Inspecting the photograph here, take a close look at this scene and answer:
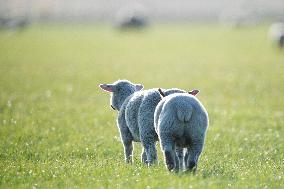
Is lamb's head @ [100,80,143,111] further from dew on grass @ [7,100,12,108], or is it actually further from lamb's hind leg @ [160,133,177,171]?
dew on grass @ [7,100,12,108]

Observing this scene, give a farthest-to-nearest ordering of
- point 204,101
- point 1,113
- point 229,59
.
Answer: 1. point 229,59
2. point 204,101
3. point 1,113

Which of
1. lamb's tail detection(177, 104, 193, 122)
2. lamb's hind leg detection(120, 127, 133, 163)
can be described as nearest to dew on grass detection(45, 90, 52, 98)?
lamb's hind leg detection(120, 127, 133, 163)

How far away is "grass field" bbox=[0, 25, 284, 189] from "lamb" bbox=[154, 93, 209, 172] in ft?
1.09

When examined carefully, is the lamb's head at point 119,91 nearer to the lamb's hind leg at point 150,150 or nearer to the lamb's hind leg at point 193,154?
the lamb's hind leg at point 150,150

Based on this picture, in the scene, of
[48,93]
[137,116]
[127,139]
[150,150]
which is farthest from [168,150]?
[48,93]

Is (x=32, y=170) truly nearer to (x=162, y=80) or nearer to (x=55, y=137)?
(x=55, y=137)

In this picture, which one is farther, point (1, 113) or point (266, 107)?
point (266, 107)

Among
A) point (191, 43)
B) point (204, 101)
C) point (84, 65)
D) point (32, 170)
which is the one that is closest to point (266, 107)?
point (204, 101)

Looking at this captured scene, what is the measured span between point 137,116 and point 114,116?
7.02 meters

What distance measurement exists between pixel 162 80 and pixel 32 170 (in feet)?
55.7

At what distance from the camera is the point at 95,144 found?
1320 centimetres

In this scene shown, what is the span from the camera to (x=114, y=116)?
17.6 meters

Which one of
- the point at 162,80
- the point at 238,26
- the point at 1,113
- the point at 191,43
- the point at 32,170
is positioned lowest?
the point at 238,26

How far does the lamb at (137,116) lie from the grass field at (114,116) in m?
0.31
